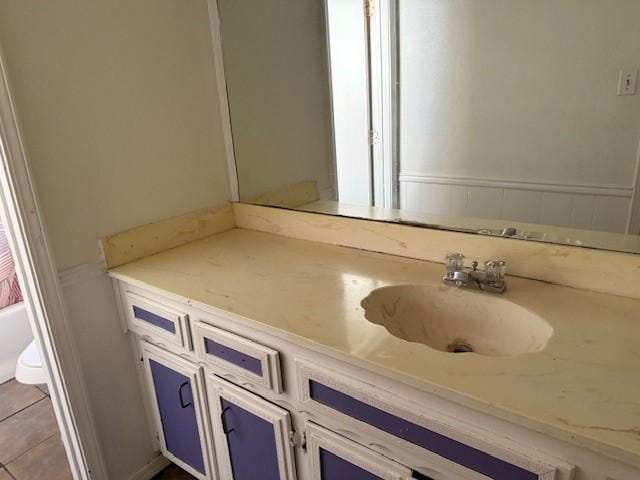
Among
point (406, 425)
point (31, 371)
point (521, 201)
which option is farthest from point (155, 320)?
point (521, 201)

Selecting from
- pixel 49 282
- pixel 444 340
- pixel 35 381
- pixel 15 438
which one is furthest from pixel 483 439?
pixel 15 438

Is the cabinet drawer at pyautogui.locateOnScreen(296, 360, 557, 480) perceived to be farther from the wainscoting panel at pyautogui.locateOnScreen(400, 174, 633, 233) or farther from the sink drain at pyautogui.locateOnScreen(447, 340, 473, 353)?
the wainscoting panel at pyautogui.locateOnScreen(400, 174, 633, 233)

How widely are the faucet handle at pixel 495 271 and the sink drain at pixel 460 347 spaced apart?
0.18 m

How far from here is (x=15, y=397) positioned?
2293 mm

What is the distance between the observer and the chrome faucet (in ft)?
3.72

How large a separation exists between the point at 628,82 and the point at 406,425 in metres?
0.90

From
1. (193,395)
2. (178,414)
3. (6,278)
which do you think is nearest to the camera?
(193,395)

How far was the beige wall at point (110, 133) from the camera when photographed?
1.26m

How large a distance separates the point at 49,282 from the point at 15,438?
115 cm

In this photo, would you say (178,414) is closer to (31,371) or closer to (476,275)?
(31,371)

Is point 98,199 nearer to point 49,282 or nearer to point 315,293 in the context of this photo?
point 49,282

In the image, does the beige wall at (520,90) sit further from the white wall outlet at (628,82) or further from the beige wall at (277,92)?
the beige wall at (277,92)

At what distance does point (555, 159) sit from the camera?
116 cm

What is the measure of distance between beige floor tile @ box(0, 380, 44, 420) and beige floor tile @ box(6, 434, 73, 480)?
1.25 ft
